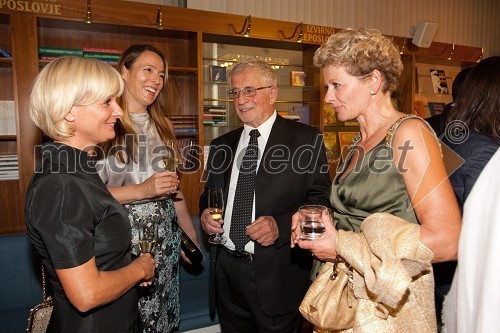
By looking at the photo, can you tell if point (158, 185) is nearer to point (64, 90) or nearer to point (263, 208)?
point (263, 208)

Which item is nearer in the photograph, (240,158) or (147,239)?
(147,239)

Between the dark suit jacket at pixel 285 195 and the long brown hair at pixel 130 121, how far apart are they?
50cm

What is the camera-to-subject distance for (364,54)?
1426mm

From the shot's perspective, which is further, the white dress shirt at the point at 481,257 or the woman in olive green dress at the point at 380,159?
the woman in olive green dress at the point at 380,159

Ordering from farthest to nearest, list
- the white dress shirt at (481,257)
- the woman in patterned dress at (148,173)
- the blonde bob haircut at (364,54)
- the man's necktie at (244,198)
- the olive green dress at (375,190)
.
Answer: the man's necktie at (244,198) < the woman in patterned dress at (148,173) < the blonde bob haircut at (364,54) < the olive green dress at (375,190) < the white dress shirt at (481,257)

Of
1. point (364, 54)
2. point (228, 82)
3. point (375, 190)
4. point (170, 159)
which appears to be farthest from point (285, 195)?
point (228, 82)

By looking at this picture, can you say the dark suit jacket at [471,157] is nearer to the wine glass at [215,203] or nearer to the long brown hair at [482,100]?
the long brown hair at [482,100]

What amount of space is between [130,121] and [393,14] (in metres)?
5.49

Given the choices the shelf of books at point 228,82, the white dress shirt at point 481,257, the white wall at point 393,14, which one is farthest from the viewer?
the white wall at point 393,14

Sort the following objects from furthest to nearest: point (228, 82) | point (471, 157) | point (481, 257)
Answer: point (228, 82)
point (471, 157)
point (481, 257)

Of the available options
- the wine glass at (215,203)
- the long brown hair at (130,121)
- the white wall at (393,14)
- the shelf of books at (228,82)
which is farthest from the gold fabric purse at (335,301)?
Result: the white wall at (393,14)

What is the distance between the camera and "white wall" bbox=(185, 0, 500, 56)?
17.0 ft

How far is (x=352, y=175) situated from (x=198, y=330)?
216 cm

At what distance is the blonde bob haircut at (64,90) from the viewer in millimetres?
1314
